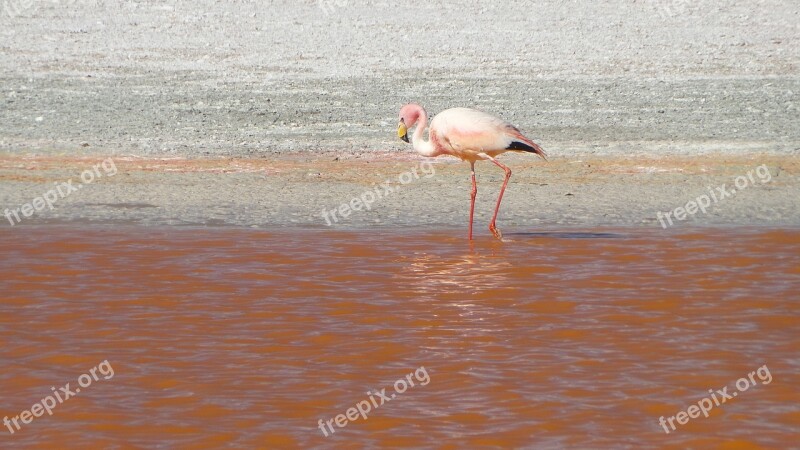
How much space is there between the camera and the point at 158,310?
27.3 feet

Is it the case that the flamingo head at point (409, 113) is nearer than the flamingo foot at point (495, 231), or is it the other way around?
the flamingo foot at point (495, 231)

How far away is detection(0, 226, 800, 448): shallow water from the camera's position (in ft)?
19.7

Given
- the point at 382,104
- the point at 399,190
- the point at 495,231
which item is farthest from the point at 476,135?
the point at 382,104

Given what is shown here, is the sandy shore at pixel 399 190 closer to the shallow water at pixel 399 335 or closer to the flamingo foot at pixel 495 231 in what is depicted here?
the flamingo foot at pixel 495 231

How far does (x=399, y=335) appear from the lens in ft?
25.3

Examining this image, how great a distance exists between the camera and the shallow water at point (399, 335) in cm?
601

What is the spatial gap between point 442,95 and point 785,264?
29.4 ft

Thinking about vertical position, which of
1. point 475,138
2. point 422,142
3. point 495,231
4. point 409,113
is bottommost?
point 495,231

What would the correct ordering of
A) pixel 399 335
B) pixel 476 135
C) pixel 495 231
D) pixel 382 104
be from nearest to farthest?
pixel 399 335 → pixel 495 231 → pixel 476 135 → pixel 382 104

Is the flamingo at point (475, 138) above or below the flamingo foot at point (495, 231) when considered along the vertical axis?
above

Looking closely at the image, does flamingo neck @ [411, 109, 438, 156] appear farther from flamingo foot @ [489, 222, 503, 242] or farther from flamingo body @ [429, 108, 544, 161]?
flamingo foot @ [489, 222, 503, 242]

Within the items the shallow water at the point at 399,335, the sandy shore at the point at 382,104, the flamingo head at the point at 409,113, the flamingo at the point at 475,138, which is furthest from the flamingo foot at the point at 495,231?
the flamingo head at the point at 409,113

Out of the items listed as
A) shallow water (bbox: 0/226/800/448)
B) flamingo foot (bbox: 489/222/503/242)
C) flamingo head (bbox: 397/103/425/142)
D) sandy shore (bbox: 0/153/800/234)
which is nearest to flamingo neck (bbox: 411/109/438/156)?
flamingo head (bbox: 397/103/425/142)

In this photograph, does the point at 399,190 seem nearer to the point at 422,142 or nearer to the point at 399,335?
the point at 422,142
